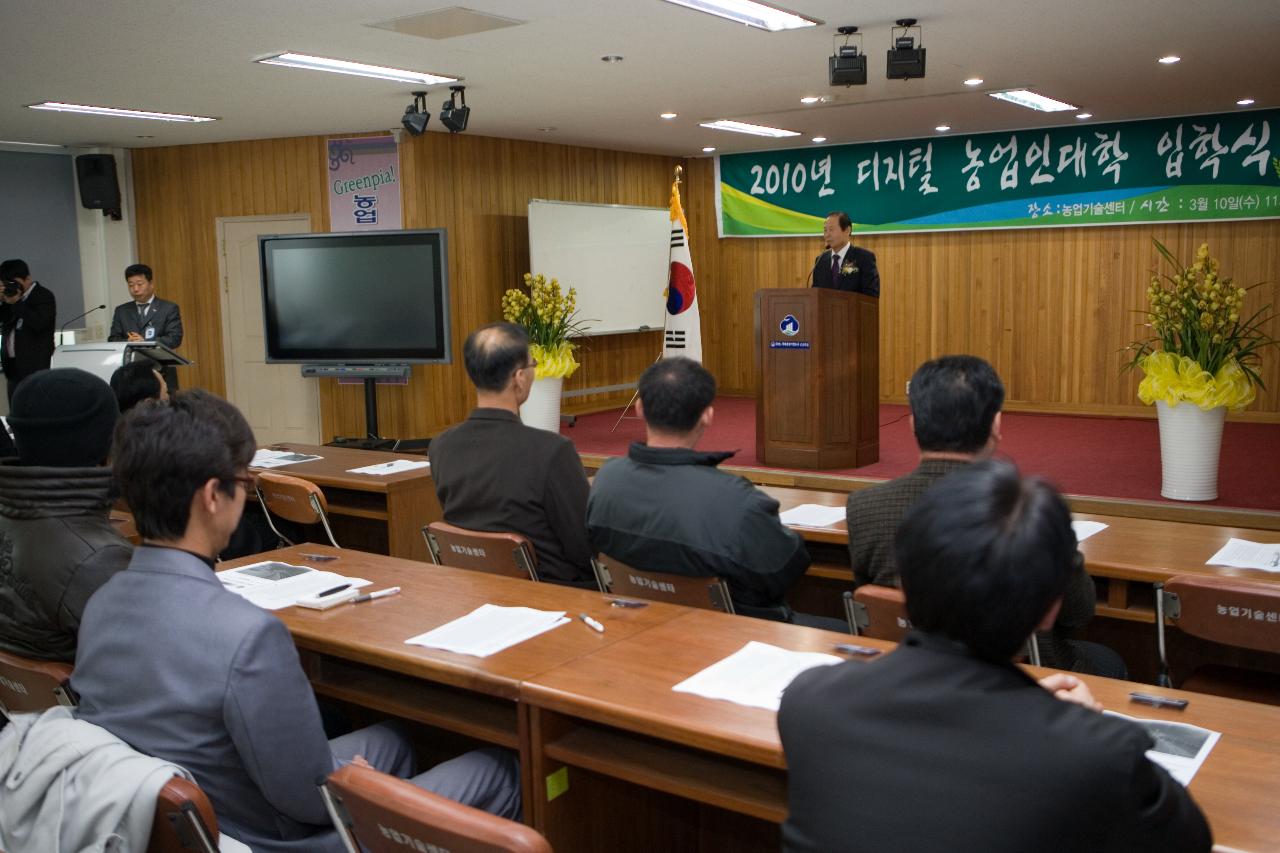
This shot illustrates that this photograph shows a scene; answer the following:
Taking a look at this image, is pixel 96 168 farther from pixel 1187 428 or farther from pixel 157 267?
pixel 1187 428

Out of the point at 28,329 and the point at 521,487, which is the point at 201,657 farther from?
the point at 28,329

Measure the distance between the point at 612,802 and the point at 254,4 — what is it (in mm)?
3854

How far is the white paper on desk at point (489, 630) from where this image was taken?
7.53ft

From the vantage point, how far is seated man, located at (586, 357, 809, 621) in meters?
2.79

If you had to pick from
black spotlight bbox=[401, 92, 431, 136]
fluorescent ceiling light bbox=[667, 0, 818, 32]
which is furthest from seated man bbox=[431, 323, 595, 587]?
black spotlight bbox=[401, 92, 431, 136]

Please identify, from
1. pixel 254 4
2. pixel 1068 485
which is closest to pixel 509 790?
pixel 254 4

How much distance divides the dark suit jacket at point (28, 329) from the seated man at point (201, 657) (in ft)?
23.7

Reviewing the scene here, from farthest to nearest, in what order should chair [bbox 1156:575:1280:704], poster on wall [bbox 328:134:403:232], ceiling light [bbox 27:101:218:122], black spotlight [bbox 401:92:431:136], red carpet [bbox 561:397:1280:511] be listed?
1. poster on wall [bbox 328:134:403:232]
2. ceiling light [bbox 27:101:218:122]
3. black spotlight [bbox 401:92:431:136]
4. red carpet [bbox 561:397:1280:511]
5. chair [bbox 1156:575:1280:704]

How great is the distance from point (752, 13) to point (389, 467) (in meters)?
2.63

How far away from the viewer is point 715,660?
7.05 feet

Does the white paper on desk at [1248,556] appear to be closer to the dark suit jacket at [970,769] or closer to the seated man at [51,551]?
the dark suit jacket at [970,769]

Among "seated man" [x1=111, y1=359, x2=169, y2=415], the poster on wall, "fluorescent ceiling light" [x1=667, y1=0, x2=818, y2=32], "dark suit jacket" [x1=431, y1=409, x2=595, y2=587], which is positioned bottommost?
"dark suit jacket" [x1=431, y1=409, x2=595, y2=587]

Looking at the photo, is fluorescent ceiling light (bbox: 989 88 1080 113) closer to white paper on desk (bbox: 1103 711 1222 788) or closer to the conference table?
the conference table

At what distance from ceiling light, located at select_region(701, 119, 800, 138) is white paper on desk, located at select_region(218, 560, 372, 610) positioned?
639 centimetres
